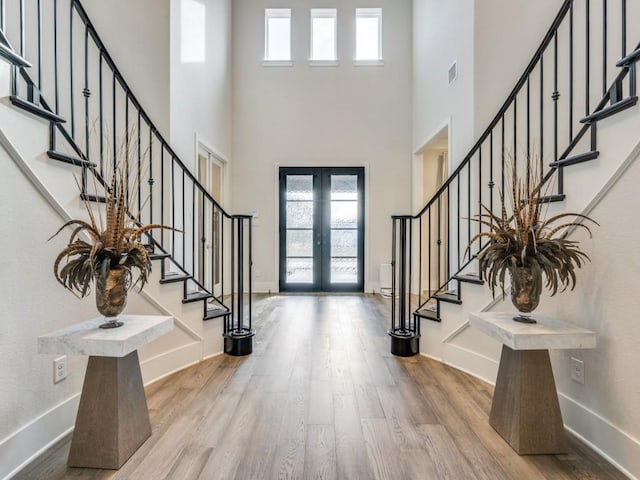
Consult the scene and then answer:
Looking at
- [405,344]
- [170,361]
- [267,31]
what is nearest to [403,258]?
[405,344]

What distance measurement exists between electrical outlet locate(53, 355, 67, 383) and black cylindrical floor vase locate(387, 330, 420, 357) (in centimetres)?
232

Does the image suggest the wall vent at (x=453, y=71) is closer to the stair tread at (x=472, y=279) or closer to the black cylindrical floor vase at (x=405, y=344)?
the stair tread at (x=472, y=279)

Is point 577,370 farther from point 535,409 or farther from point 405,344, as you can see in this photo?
point 405,344

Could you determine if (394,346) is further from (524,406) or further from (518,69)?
(518,69)

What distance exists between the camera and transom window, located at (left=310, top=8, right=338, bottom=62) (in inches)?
240

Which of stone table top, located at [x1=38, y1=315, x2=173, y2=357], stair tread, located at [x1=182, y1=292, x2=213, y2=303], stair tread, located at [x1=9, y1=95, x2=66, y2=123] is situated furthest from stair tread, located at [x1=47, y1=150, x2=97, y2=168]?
stair tread, located at [x1=182, y1=292, x2=213, y2=303]

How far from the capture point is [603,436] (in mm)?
1648

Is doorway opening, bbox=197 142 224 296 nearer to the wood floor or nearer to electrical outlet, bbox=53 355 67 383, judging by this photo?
the wood floor

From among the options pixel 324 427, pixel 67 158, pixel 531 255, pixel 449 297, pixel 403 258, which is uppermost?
pixel 67 158

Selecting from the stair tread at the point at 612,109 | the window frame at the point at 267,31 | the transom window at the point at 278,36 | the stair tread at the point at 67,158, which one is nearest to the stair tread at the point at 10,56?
the stair tread at the point at 67,158

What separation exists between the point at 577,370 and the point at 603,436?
1.00ft

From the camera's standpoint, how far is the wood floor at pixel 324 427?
154 cm

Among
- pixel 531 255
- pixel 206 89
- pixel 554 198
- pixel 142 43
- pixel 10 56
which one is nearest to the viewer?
pixel 10 56

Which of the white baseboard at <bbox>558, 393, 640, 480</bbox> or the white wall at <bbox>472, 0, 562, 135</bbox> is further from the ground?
the white wall at <bbox>472, 0, 562, 135</bbox>
